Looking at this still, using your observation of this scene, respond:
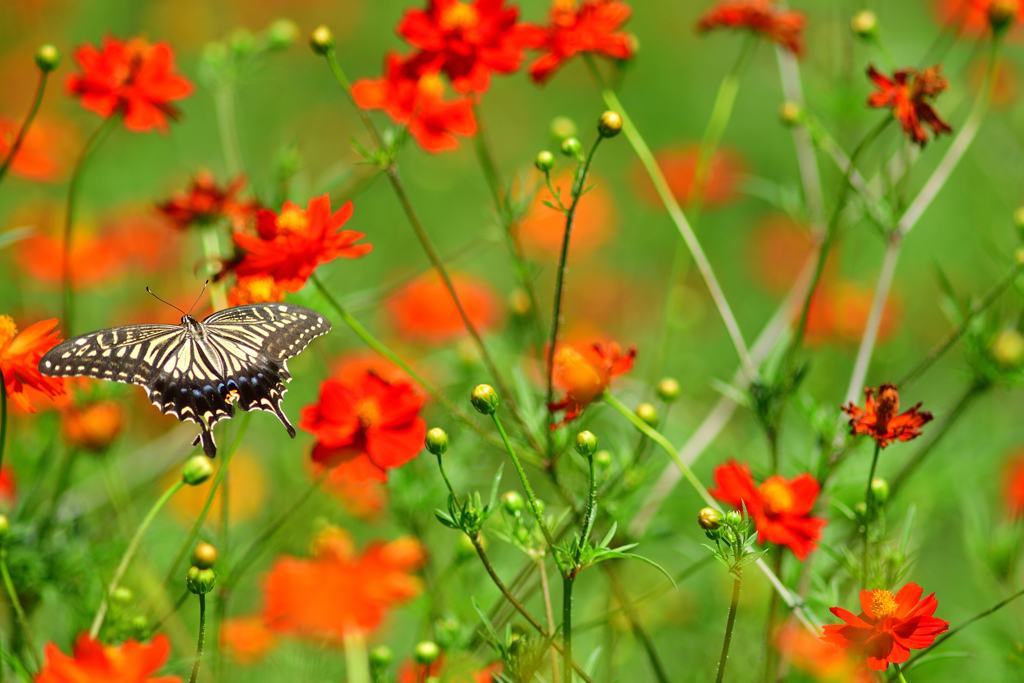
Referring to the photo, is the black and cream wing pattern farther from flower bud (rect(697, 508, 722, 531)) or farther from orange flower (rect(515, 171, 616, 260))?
orange flower (rect(515, 171, 616, 260))

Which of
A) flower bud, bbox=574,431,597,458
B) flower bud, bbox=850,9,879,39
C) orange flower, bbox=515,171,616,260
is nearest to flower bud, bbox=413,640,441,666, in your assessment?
flower bud, bbox=574,431,597,458

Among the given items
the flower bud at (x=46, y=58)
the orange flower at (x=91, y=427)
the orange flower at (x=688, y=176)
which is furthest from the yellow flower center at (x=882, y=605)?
the orange flower at (x=688, y=176)

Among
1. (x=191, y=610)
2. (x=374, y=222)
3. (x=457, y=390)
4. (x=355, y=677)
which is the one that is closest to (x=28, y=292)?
(x=374, y=222)

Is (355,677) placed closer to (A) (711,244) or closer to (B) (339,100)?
(A) (711,244)

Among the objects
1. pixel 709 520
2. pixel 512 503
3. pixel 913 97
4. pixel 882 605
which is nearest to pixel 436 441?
pixel 512 503

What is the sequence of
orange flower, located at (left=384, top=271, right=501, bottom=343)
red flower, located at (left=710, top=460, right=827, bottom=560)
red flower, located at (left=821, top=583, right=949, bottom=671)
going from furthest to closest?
orange flower, located at (left=384, top=271, right=501, bottom=343) → red flower, located at (left=710, top=460, right=827, bottom=560) → red flower, located at (left=821, top=583, right=949, bottom=671)

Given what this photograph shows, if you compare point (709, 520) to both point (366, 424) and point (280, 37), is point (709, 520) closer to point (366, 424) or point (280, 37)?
point (366, 424)

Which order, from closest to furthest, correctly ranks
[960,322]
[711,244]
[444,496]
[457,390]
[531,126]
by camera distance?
[960,322] < [444,496] < [457,390] < [711,244] < [531,126]
